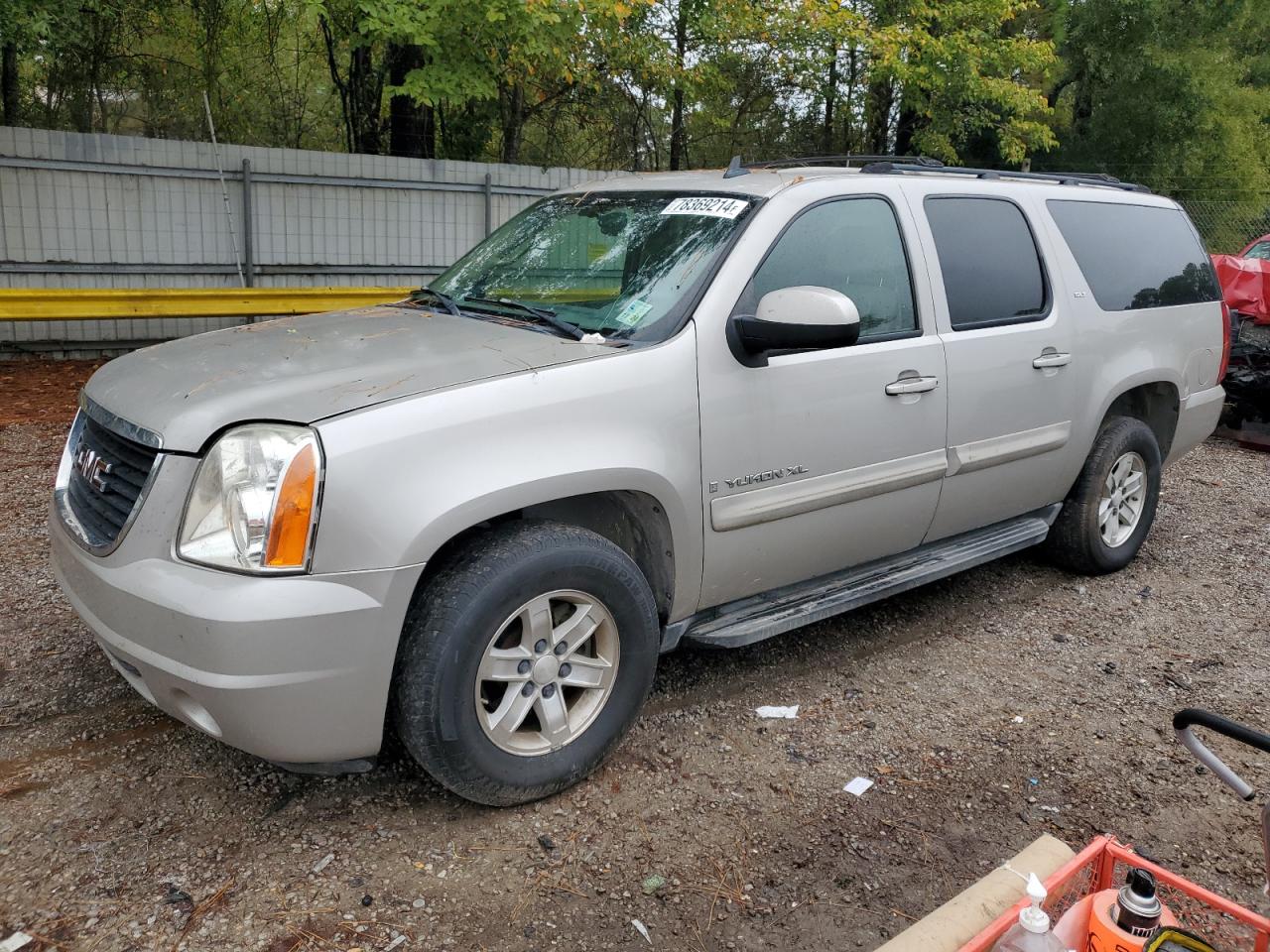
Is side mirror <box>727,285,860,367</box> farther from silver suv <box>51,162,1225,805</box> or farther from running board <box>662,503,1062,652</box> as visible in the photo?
running board <box>662,503,1062,652</box>

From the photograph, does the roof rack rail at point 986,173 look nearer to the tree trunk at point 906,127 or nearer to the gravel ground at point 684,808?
the gravel ground at point 684,808

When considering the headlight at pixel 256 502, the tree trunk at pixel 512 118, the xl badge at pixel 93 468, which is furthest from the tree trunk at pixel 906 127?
the headlight at pixel 256 502

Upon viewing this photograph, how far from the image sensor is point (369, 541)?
102 inches

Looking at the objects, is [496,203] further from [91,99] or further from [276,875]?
[276,875]

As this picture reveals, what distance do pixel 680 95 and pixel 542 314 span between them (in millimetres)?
15351

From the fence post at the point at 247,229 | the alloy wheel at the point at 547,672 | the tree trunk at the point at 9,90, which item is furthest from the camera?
the tree trunk at the point at 9,90

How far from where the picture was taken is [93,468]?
3018mm

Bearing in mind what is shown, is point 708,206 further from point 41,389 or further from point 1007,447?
point 41,389

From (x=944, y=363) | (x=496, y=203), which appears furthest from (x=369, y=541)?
(x=496, y=203)

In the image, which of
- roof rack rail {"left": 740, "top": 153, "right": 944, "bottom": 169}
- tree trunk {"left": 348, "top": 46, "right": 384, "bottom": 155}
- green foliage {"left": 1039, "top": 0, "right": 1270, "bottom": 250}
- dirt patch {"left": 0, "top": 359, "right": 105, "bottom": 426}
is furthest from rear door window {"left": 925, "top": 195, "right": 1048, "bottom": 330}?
green foliage {"left": 1039, "top": 0, "right": 1270, "bottom": 250}

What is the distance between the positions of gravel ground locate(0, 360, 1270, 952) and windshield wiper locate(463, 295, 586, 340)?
1360 mm

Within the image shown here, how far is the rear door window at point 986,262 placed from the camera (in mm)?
4137

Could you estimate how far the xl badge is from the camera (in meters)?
2.94

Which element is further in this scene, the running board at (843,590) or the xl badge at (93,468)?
the running board at (843,590)
